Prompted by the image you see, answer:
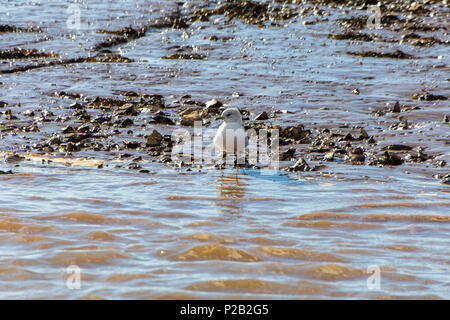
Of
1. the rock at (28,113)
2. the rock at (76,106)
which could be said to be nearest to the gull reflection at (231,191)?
the rock at (76,106)

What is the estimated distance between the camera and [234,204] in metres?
6.67

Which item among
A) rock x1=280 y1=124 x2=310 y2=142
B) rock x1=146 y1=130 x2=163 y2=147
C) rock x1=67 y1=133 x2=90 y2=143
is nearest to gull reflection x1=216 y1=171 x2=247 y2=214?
rock x1=146 y1=130 x2=163 y2=147

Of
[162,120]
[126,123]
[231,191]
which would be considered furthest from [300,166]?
[126,123]

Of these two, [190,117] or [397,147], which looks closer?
[397,147]

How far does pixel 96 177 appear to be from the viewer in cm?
750

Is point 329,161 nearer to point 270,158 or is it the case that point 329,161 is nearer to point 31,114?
point 270,158

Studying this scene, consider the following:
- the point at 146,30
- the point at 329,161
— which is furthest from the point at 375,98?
the point at 146,30

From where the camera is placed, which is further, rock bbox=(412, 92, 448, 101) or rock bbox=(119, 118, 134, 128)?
rock bbox=(412, 92, 448, 101)

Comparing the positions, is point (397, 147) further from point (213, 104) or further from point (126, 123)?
point (126, 123)

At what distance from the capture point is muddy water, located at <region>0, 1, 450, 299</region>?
4.79 metres

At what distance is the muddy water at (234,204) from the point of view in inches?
189

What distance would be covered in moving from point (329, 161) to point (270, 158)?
0.80 meters

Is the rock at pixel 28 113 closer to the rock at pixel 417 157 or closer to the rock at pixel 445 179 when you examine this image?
the rock at pixel 417 157

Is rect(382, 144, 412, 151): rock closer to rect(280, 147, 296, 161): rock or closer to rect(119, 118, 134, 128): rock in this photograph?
rect(280, 147, 296, 161): rock
